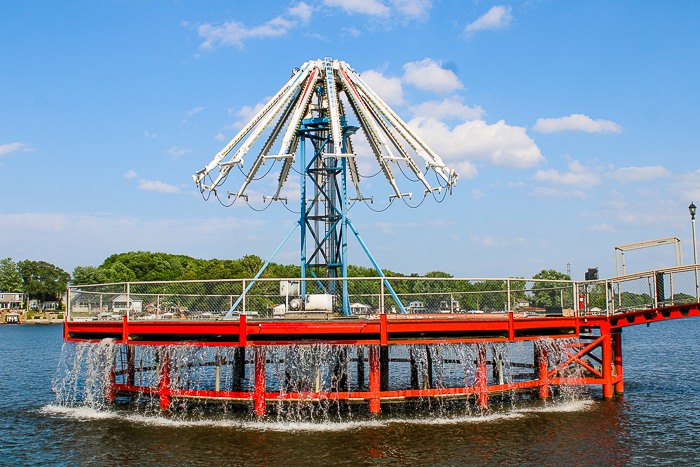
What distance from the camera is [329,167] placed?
2484cm

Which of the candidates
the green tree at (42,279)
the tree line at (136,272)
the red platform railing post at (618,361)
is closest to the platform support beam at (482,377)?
the red platform railing post at (618,361)

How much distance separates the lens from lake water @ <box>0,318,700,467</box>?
48.9 ft

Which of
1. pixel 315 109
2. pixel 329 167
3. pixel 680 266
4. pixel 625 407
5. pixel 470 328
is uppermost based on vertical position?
pixel 315 109

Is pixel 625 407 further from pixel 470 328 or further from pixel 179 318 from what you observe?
pixel 179 318

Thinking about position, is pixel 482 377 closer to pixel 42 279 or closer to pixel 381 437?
pixel 381 437

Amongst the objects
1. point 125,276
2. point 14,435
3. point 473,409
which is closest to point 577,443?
point 473,409

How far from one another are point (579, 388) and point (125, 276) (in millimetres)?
132911

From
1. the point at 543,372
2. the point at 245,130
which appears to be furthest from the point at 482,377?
the point at 245,130

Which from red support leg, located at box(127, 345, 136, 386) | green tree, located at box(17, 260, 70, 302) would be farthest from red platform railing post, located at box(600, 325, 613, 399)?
green tree, located at box(17, 260, 70, 302)

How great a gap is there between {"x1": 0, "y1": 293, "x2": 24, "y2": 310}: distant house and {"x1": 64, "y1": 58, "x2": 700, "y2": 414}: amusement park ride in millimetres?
126606

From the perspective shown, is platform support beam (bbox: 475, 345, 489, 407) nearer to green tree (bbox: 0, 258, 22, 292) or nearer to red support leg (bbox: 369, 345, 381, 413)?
red support leg (bbox: 369, 345, 381, 413)

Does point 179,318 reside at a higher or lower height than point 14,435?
higher

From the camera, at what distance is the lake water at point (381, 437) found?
14.9m

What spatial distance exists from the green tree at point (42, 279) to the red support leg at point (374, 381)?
138 metres
